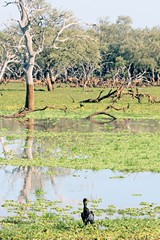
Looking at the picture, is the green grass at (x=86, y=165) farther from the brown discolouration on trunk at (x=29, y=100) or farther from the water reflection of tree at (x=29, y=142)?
the brown discolouration on trunk at (x=29, y=100)

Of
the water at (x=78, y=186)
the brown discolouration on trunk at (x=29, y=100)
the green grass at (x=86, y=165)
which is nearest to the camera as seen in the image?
the green grass at (x=86, y=165)

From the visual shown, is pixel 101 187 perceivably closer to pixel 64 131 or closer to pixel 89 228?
pixel 89 228

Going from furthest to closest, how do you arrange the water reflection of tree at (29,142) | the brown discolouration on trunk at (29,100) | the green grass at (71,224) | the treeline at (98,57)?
1. the treeline at (98,57)
2. the brown discolouration on trunk at (29,100)
3. the water reflection of tree at (29,142)
4. the green grass at (71,224)

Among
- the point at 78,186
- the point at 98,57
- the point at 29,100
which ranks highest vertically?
the point at 98,57

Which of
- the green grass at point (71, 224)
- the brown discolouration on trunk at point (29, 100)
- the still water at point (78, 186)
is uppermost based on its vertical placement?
the brown discolouration on trunk at point (29, 100)

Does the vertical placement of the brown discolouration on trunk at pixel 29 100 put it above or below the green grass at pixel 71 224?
above

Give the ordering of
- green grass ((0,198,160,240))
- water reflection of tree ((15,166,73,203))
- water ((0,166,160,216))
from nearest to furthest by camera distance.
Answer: green grass ((0,198,160,240)), water ((0,166,160,216)), water reflection of tree ((15,166,73,203))

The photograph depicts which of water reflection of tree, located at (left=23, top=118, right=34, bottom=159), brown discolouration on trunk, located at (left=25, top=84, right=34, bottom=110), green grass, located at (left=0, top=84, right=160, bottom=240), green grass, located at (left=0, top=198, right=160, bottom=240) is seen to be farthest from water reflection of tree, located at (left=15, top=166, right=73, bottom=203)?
brown discolouration on trunk, located at (left=25, top=84, right=34, bottom=110)

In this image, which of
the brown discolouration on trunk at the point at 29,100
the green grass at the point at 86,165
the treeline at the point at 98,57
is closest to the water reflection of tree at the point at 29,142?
the green grass at the point at 86,165

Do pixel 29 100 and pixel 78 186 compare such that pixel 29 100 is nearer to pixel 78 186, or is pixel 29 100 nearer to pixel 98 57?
pixel 78 186

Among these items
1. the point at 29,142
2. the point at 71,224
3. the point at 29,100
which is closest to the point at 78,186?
the point at 71,224

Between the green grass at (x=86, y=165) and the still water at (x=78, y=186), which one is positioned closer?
the green grass at (x=86, y=165)

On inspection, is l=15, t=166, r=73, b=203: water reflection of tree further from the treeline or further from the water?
the treeline

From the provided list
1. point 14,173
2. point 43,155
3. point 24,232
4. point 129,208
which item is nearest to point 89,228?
point 24,232
